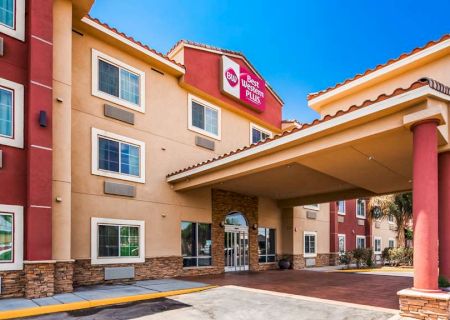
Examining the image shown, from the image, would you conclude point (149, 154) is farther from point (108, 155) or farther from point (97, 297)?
point (97, 297)

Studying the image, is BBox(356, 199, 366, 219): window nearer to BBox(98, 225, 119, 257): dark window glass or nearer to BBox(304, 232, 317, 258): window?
BBox(304, 232, 317, 258): window

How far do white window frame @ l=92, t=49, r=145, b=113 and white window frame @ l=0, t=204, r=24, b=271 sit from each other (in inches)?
204

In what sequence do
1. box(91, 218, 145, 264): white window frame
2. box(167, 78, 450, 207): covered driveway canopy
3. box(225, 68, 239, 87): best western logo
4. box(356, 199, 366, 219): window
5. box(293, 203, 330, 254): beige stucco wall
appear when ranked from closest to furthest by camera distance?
box(167, 78, 450, 207): covered driveway canopy → box(91, 218, 145, 264): white window frame → box(225, 68, 239, 87): best western logo → box(293, 203, 330, 254): beige stucco wall → box(356, 199, 366, 219): window

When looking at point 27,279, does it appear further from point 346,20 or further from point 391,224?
point 391,224

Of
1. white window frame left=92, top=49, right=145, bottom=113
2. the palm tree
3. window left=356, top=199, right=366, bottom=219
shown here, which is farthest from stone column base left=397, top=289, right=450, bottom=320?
window left=356, top=199, right=366, bottom=219

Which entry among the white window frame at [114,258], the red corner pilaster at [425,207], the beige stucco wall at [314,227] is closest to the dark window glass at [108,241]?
the white window frame at [114,258]

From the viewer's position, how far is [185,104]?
1722 cm

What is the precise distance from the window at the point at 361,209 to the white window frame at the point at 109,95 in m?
21.5

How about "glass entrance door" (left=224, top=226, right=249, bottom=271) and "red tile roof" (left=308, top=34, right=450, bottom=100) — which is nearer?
"red tile roof" (left=308, top=34, right=450, bottom=100)

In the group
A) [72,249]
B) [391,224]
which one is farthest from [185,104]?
[391,224]

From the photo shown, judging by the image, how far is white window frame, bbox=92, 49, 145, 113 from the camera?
45.3 ft

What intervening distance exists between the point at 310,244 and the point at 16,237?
18.0 metres

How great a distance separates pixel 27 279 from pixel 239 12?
17692mm

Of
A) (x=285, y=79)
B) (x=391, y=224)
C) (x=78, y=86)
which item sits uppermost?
(x=285, y=79)
